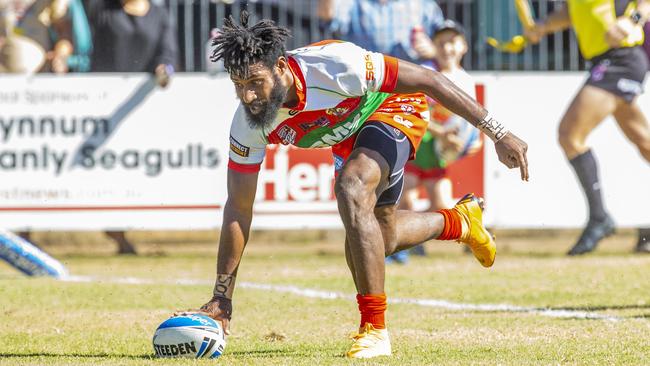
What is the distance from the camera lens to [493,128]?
6184 millimetres

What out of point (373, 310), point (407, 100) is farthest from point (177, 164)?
point (373, 310)

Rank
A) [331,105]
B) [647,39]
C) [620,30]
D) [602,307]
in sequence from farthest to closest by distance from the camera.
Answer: [647,39], [620,30], [602,307], [331,105]

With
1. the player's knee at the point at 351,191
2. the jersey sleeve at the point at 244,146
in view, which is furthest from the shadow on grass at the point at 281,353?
the jersey sleeve at the point at 244,146

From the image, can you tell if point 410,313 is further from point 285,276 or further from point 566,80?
point 566,80

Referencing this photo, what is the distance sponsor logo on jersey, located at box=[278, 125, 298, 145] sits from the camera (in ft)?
21.3

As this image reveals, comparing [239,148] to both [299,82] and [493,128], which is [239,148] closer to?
[299,82]

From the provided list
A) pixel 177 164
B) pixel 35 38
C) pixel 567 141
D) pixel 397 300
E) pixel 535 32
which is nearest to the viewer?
pixel 397 300

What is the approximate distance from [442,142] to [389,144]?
214 inches

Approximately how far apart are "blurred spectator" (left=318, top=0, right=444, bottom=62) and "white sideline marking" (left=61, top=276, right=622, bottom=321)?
3.30 metres

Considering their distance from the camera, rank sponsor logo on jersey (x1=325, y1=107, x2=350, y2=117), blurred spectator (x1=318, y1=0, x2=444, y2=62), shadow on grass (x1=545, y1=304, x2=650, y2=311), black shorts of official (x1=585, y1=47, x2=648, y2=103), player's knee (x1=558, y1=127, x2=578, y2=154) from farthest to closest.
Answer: blurred spectator (x1=318, y1=0, x2=444, y2=62)
player's knee (x1=558, y1=127, x2=578, y2=154)
black shorts of official (x1=585, y1=47, x2=648, y2=103)
shadow on grass (x1=545, y1=304, x2=650, y2=311)
sponsor logo on jersey (x1=325, y1=107, x2=350, y2=117)

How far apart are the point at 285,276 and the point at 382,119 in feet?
13.7

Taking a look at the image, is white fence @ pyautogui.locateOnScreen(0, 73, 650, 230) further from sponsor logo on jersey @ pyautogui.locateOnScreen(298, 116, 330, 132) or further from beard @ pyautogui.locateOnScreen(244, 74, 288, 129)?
beard @ pyautogui.locateOnScreen(244, 74, 288, 129)

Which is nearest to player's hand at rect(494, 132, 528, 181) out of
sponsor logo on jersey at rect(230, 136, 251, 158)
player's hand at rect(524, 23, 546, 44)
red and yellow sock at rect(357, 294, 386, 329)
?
red and yellow sock at rect(357, 294, 386, 329)

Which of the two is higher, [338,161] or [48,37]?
[48,37]
